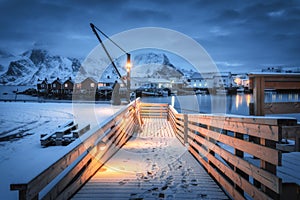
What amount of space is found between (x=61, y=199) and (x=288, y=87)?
361 centimetres

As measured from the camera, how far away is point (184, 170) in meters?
4.00

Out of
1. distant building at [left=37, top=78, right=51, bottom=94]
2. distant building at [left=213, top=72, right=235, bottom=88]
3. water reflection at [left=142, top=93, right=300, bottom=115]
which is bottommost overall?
water reflection at [left=142, top=93, right=300, bottom=115]

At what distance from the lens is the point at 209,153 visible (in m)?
3.91

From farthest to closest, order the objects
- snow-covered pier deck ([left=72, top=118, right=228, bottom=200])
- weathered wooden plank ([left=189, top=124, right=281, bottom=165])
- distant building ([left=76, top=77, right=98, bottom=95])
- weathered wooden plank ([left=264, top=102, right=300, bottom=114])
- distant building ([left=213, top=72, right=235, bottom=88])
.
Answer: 1. distant building ([left=213, top=72, right=235, bottom=88])
2. distant building ([left=76, top=77, right=98, bottom=95])
3. weathered wooden plank ([left=264, top=102, right=300, bottom=114])
4. snow-covered pier deck ([left=72, top=118, right=228, bottom=200])
5. weathered wooden plank ([left=189, top=124, right=281, bottom=165])

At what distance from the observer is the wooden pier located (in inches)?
79.4

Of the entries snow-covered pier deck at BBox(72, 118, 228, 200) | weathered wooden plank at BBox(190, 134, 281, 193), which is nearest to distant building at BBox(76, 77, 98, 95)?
snow-covered pier deck at BBox(72, 118, 228, 200)

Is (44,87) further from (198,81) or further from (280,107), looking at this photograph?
(280,107)

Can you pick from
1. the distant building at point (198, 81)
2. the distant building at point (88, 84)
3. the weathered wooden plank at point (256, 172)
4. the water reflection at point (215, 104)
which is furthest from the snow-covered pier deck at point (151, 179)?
the distant building at point (198, 81)

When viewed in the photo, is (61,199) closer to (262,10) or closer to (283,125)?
(283,125)

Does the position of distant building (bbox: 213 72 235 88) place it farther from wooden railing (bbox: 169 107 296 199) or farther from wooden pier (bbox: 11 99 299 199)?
wooden railing (bbox: 169 107 296 199)

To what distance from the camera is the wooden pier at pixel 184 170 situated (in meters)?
2.02

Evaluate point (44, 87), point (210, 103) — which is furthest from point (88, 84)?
point (210, 103)

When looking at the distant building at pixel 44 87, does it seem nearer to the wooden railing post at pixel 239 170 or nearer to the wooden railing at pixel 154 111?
the wooden railing at pixel 154 111

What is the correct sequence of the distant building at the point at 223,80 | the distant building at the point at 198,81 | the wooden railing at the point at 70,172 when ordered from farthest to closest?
the distant building at the point at 198,81, the distant building at the point at 223,80, the wooden railing at the point at 70,172
